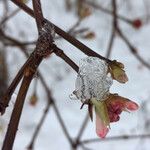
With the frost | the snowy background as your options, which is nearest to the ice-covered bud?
the frost

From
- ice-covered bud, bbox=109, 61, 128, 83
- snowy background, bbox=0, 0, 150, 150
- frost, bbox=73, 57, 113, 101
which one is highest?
snowy background, bbox=0, 0, 150, 150

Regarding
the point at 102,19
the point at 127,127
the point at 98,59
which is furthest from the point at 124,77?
the point at 102,19

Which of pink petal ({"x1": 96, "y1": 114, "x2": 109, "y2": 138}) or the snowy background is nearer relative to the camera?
pink petal ({"x1": 96, "y1": 114, "x2": 109, "y2": 138})

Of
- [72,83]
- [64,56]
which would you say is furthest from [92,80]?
[72,83]

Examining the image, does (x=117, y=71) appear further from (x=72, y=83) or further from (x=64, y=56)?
(x=72, y=83)

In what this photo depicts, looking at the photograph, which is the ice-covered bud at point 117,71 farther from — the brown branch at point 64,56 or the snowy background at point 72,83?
the snowy background at point 72,83

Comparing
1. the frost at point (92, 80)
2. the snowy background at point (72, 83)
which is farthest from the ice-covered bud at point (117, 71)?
the snowy background at point (72, 83)

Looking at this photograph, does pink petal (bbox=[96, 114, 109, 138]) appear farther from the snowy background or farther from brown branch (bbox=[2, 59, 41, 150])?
the snowy background
